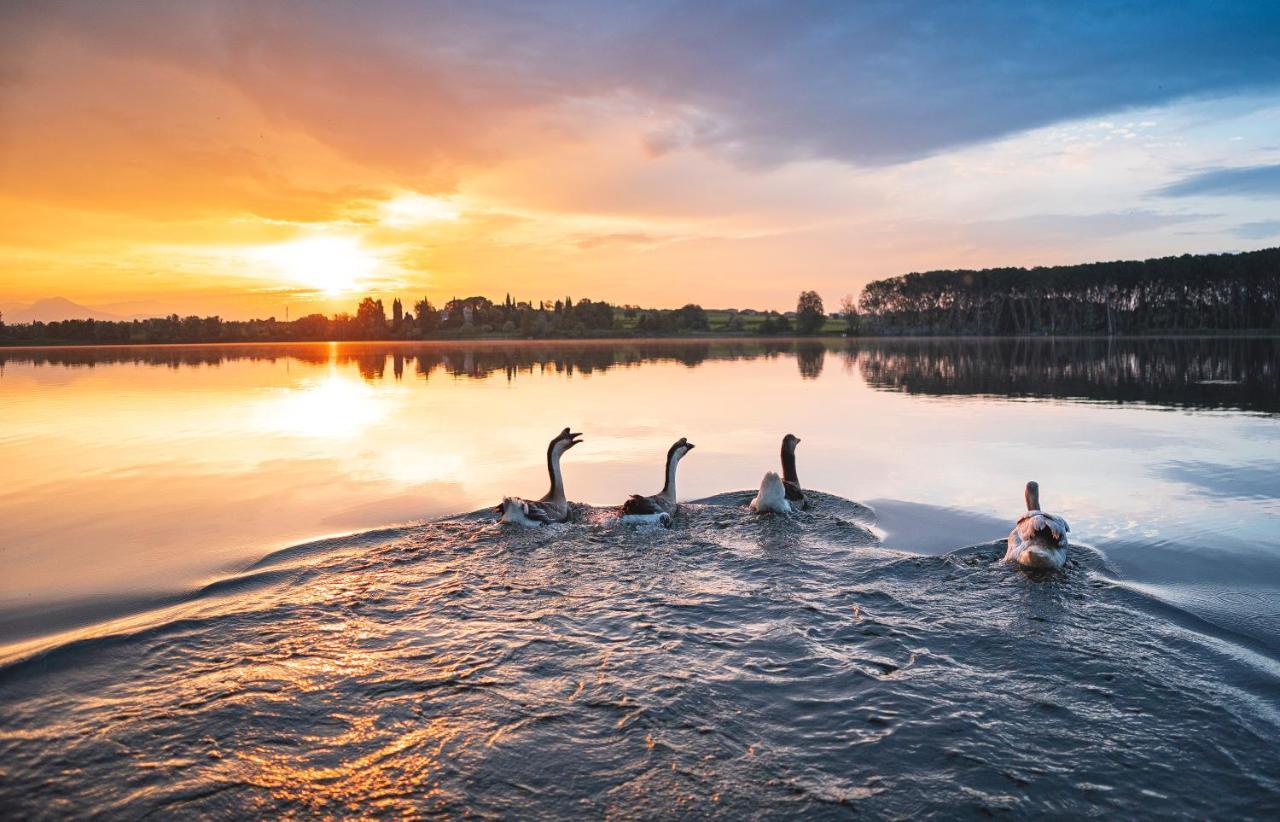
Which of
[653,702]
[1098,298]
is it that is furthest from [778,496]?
[1098,298]

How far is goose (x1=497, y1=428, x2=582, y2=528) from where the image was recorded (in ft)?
40.0

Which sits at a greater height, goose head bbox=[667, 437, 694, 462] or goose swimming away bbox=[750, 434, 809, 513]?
goose head bbox=[667, 437, 694, 462]

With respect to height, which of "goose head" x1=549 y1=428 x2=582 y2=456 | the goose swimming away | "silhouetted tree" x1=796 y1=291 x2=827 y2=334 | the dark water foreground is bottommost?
the dark water foreground

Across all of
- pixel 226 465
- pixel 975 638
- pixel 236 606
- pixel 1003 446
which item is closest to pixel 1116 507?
pixel 1003 446

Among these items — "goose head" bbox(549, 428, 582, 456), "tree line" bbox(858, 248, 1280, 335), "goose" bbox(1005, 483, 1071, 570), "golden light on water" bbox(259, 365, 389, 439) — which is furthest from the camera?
"tree line" bbox(858, 248, 1280, 335)

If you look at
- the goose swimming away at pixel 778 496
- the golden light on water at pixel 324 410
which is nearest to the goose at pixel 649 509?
the goose swimming away at pixel 778 496

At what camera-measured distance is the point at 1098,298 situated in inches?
5300

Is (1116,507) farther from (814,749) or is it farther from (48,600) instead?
(48,600)

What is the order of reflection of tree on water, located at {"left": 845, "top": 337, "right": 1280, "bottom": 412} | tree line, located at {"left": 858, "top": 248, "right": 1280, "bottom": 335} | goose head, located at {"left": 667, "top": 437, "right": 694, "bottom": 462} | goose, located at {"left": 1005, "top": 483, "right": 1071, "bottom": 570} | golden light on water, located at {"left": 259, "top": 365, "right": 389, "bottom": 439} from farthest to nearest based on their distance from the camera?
tree line, located at {"left": 858, "top": 248, "right": 1280, "bottom": 335}
reflection of tree on water, located at {"left": 845, "top": 337, "right": 1280, "bottom": 412}
golden light on water, located at {"left": 259, "top": 365, "right": 389, "bottom": 439}
goose head, located at {"left": 667, "top": 437, "right": 694, "bottom": 462}
goose, located at {"left": 1005, "top": 483, "right": 1071, "bottom": 570}

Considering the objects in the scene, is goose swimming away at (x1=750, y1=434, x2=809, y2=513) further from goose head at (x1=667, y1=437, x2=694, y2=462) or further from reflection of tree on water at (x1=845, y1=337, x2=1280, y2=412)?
reflection of tree on water at (x1=845, y1=337, x2=1280, y2=412)

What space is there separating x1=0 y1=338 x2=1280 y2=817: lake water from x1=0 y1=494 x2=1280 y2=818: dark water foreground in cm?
3

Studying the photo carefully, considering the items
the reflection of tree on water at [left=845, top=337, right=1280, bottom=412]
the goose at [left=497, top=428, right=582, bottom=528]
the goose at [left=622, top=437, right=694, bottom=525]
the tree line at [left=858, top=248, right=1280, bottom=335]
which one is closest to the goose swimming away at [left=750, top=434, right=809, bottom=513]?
the goose at [left=622, top=437, right=694, bottom=525]

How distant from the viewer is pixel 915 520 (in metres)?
12.6

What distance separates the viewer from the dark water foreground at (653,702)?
16.6ft
